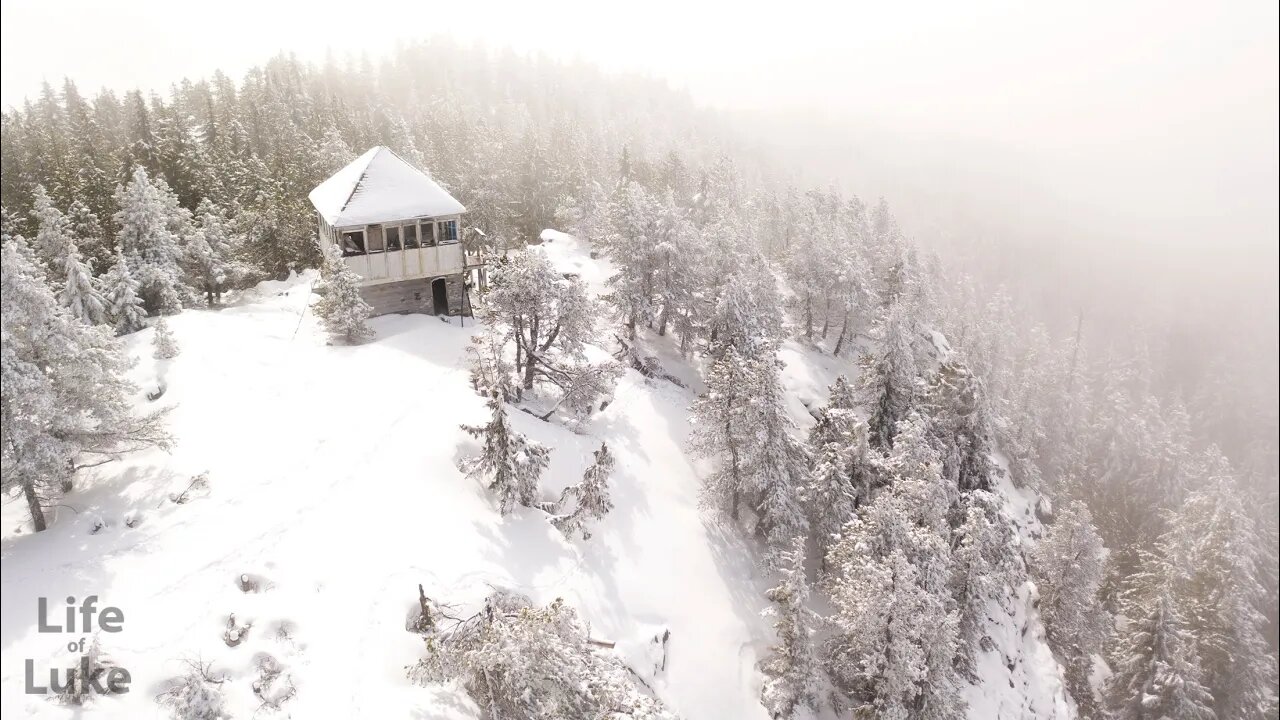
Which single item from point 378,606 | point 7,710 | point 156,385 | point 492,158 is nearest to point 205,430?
point 156,385

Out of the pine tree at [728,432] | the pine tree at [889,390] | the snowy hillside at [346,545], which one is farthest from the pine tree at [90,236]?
the pine tree at [889,390]

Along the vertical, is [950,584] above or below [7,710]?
below

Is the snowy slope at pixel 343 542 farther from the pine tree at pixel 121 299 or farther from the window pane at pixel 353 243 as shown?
the window pane at pixel 353 243

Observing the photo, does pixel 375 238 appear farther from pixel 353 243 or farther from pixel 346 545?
pixel 346 545

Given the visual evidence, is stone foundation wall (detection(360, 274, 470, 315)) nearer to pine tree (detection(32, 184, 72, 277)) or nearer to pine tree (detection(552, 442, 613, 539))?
pine tree (detection(32, 184, 72, 277))

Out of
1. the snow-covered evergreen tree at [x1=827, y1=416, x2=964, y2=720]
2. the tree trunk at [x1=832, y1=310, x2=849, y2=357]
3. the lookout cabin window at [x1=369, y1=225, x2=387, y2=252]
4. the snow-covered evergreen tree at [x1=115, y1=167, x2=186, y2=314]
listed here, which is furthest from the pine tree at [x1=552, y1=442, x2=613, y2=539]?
the tree trunk at [x1=832, y1=310, x2=849, y2=357]

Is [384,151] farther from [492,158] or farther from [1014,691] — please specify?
[1014,691]
